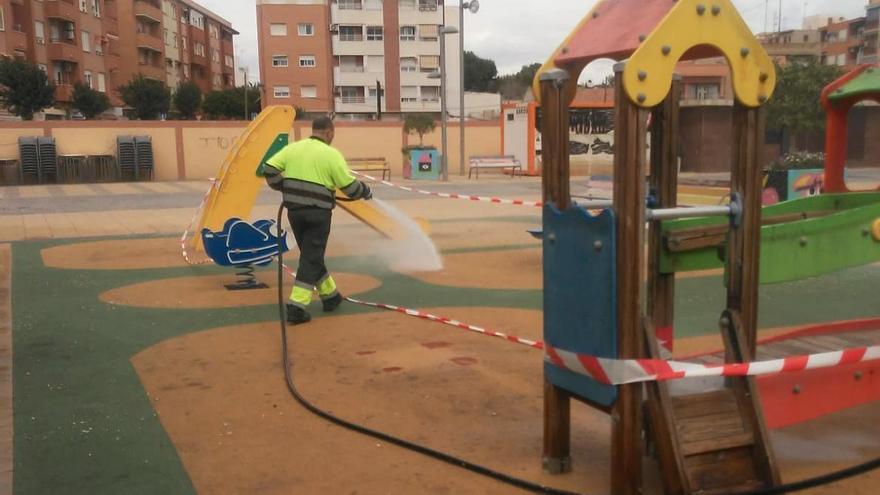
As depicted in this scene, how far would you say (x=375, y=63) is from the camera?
7144cm

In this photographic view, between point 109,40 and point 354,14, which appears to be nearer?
point 109,40

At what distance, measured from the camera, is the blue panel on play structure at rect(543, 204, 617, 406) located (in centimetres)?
330

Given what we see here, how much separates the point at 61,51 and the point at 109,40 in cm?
898

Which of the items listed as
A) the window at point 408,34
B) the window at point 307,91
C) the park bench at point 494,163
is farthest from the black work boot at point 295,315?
the window at point 408,34

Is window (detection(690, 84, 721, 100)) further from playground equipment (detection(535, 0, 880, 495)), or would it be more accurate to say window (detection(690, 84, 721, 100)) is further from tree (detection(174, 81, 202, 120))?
playground equipment (detection(535, 0, 880, 495))

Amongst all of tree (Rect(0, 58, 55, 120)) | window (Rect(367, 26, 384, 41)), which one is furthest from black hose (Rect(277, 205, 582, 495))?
window (Rect(367, 26, 384, 41))

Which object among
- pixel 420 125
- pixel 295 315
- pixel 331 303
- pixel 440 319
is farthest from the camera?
pixel 420 125

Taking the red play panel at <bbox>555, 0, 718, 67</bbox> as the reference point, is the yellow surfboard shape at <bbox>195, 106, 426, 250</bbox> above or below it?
below

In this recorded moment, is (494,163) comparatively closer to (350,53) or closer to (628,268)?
(628,268)

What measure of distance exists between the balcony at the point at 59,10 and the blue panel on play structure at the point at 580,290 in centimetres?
5852

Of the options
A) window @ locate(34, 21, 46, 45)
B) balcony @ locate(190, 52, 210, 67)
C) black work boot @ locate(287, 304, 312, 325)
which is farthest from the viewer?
balcony @ locate(190, 52, 210, 67)

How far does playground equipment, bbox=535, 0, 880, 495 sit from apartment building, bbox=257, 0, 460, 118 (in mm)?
66758

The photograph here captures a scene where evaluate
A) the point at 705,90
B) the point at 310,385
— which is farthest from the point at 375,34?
the point at 310,385

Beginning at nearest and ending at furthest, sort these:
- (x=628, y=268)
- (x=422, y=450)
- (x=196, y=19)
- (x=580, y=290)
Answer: (x=628, y=268) → (x=580, y=290) → (x=422, y=450) → (x=196, y=19)
